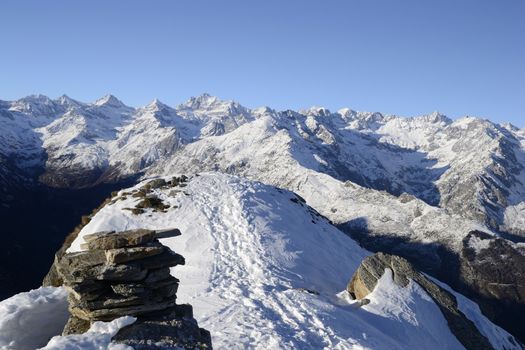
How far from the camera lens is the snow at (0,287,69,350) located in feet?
63.7

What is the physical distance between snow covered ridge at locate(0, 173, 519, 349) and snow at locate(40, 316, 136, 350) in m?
0.04

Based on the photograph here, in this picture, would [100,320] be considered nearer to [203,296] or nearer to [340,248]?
[203,296]

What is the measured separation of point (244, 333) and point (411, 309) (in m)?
16.3

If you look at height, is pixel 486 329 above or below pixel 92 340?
above

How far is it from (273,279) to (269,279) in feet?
1.15

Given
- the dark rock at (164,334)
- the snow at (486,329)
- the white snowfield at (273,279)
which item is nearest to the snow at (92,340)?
the dark rock at (164,334)

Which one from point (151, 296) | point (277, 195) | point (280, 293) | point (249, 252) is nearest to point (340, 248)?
point (277, 195)

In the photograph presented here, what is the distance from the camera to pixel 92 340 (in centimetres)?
1630

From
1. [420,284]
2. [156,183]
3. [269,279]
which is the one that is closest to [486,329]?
[420,284]

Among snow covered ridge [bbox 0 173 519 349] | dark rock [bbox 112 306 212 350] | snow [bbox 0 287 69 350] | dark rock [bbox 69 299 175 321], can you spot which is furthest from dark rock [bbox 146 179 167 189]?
dark rock [bbox 112 306 212 350]

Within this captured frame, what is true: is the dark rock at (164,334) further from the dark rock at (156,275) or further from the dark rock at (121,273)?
the dark rock at (121,273)

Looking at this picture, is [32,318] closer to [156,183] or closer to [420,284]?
[420,284]

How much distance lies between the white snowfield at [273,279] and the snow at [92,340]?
8296mm

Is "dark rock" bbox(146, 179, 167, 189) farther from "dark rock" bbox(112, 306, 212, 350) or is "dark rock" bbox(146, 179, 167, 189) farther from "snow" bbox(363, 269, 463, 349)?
"dark rock" bbox(112, 306, 212, 350)
